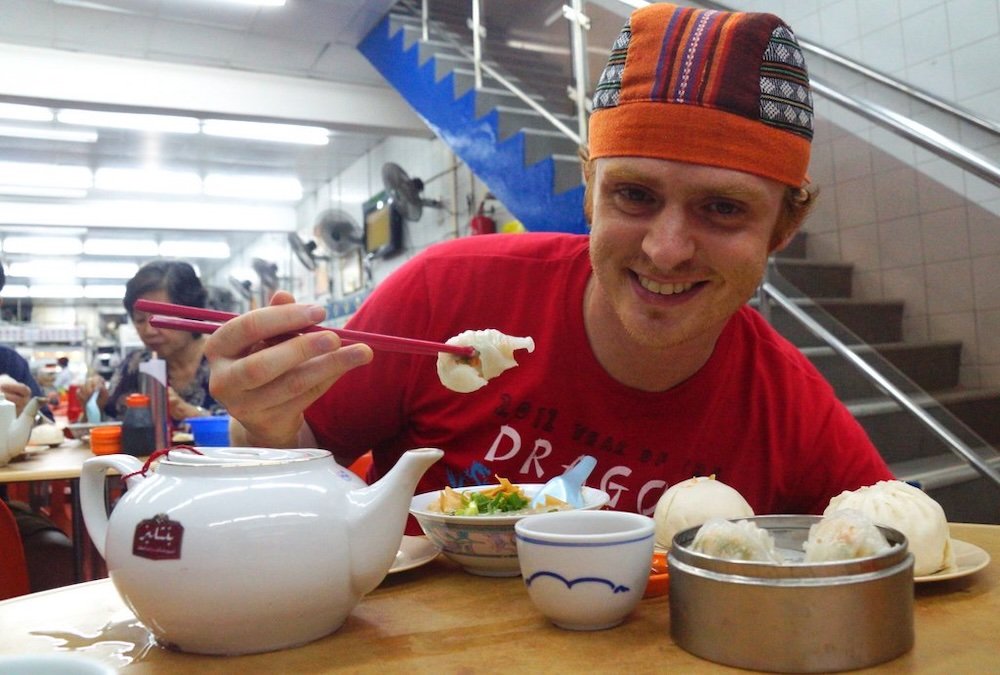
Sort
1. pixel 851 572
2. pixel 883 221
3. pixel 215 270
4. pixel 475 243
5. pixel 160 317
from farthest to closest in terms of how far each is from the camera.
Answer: pixel 215 270
pixel 883 221
pixel 475 243
pixel 160 317
pixel 851 572

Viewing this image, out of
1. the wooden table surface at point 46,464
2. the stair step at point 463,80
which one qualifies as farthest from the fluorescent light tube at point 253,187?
the wooden table surface at point 46,464

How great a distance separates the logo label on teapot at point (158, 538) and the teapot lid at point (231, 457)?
2.5 inches

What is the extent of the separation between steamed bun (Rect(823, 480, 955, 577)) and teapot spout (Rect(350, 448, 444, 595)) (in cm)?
46

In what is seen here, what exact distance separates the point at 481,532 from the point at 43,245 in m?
14.8

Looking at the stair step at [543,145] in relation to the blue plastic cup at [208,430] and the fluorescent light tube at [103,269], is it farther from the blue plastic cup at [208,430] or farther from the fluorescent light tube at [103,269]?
the fluorescent light tube at [103,269]

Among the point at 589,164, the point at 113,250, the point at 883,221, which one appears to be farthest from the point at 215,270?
the point at 589,164

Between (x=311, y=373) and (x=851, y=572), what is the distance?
61 centimetres

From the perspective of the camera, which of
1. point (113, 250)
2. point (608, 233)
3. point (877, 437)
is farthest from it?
point (113, 250)

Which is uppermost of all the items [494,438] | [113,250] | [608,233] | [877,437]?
[113,250]

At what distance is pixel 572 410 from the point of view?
135 centimetres

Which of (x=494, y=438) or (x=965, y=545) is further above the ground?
(x=494, y=438)

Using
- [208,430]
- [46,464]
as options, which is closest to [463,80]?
[208,430]

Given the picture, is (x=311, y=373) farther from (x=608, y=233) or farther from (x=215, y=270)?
(x=215, y=270)

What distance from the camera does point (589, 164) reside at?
50.7 inches
